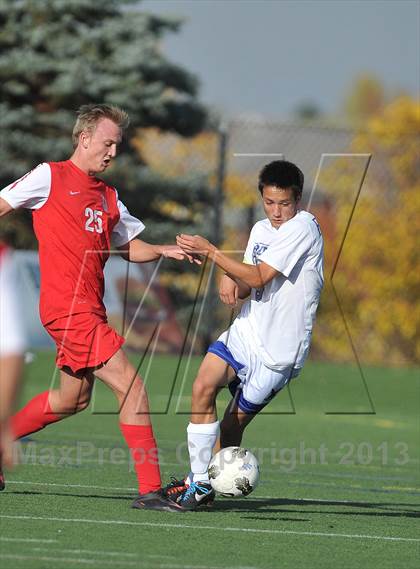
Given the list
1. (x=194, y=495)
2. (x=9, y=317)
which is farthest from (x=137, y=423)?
(x=9, y=317)

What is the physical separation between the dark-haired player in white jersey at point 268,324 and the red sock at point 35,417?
31.5 inches

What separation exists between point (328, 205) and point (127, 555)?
14323 millimetres

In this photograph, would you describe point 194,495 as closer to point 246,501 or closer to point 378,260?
point 246,501

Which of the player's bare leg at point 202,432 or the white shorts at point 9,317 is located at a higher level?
the white shorts at point 9,317

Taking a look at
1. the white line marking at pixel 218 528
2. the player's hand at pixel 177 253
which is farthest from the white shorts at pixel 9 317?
the player's hand at pixel 177 253

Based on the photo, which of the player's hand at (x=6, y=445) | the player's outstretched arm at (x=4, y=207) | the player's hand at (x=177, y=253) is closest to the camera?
the player's hand at (x=6, y=445)

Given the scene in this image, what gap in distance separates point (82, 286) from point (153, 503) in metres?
1.26

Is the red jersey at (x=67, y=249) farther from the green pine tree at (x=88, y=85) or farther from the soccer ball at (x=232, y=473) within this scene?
the green pine tree at (x=88, y=85)

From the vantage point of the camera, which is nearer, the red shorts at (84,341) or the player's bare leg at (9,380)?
the player's bare leg at (9,380)

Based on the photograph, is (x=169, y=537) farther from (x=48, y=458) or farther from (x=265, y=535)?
(x=48, y=458)

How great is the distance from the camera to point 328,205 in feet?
65.4

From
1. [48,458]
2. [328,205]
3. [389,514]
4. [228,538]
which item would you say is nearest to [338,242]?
[328,205]

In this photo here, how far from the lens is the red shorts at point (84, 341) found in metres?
7.42

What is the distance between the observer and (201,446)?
7.62 metres
